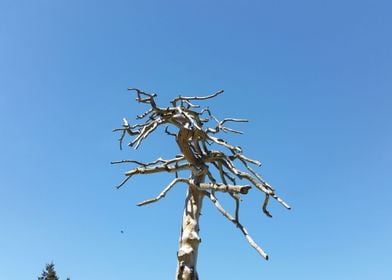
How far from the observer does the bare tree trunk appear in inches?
183

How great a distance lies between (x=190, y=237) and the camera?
4.86 metres

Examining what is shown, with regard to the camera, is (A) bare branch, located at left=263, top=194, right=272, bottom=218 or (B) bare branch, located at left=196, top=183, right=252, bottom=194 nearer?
(B) bare branch, located at left=196, top=183, right=252, bottom=194

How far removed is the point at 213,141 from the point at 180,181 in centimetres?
67

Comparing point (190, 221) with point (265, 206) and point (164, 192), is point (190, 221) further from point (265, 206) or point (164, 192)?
point (265, 206)

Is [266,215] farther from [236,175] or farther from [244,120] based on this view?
[244,120]

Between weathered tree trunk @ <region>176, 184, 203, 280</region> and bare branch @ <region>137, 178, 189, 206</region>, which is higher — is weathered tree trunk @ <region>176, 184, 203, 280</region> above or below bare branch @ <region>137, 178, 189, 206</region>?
below

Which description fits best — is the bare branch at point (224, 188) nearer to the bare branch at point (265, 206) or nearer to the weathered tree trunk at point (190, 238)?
the weathered tree trunk at point (190, 238)

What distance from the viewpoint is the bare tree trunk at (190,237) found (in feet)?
15.3

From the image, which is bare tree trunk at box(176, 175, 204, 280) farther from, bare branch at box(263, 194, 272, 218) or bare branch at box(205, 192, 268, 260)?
Answer: bare branch at box(263, 194, 272, 218)

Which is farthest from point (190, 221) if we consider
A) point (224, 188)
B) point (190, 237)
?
point (224, 188)

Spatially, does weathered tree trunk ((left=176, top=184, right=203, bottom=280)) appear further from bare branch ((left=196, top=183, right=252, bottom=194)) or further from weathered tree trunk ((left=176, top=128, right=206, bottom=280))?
bare branch ((left=196, top=183, right=252, bottom=194))

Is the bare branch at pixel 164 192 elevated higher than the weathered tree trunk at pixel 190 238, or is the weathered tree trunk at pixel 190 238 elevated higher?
the bare branch at pixel 164 192
